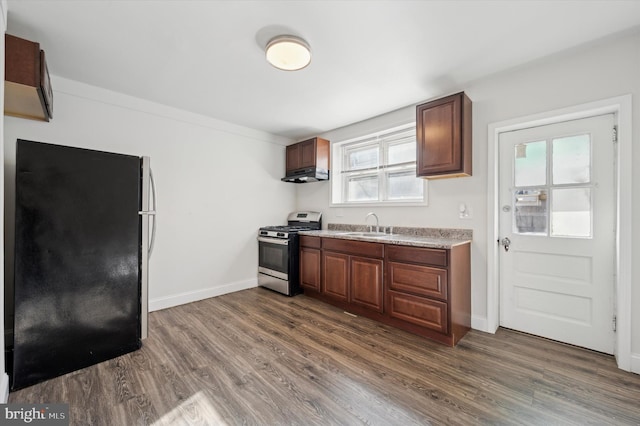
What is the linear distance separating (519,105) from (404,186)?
1421mm

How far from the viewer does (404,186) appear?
11.5 feet

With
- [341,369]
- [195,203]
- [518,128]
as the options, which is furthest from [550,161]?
[195,203]

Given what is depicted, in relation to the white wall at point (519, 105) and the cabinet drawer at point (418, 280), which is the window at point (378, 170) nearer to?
the white wall at point (519, 105)

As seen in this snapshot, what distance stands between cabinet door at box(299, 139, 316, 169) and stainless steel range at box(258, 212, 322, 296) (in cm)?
82

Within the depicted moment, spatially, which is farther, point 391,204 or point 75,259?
point 391,204

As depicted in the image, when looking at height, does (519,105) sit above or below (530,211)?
above

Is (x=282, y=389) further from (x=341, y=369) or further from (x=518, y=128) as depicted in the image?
(x=518, y=128)

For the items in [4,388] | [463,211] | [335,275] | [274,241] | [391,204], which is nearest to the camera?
[4,388]

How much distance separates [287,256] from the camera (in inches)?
146

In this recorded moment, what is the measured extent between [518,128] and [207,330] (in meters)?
3.61

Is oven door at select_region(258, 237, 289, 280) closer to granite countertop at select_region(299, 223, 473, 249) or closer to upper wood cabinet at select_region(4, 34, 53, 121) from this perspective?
granite countertop at select_region(299, 223, 473, 249)

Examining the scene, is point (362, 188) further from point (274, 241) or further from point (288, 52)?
point (288, 52)

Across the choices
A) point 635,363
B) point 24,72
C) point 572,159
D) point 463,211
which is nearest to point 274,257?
point 463,211

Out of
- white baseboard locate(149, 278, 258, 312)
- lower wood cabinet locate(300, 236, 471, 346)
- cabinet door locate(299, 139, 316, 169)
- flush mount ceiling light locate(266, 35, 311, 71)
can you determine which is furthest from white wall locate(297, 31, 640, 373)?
white baseboard locate(149, 278, 258, 312)
